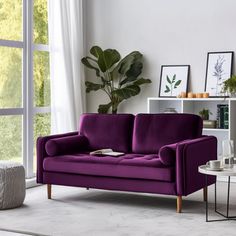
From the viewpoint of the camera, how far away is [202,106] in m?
6.70

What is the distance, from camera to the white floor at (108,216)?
4.05m

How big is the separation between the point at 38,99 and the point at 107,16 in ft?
5.34

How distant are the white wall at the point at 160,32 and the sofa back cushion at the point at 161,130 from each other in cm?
152

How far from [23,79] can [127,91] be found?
1.41 m

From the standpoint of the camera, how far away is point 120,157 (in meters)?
5.05

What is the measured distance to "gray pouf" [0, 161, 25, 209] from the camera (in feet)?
15.7

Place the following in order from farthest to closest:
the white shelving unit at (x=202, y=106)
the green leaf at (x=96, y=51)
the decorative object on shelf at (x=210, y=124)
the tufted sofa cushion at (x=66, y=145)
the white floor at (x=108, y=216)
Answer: the green leaf at (x=96, y=51), the decorative object on shelf at (x=210, y=124), the white shelving unit at (x=202, y=106), the tufted sofa cushion at (x=66, y=145), the white floor at (x=108, y=216)

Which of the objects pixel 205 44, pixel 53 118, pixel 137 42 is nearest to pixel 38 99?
pixel 53 118

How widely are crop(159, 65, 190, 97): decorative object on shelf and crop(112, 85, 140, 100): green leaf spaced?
0.33 m

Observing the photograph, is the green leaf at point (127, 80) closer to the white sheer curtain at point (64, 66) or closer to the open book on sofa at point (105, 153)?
the white sheer curtain at point (64, 66)

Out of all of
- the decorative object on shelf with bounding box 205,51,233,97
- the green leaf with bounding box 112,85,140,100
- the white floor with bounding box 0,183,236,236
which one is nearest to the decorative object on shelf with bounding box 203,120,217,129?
the decorative object on shelf with bounding box 205,51,233,97

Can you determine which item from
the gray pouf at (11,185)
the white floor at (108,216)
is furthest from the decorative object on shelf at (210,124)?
the gray pouf at (11,185)

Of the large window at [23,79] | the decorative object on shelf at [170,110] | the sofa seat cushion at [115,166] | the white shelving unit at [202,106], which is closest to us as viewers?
the sofa seat cushion at [115,166]

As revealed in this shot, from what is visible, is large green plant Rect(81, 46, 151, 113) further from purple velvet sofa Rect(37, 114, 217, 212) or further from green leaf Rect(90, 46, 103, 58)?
purple velvet sofa Rect(37, 114, 217, 212)
